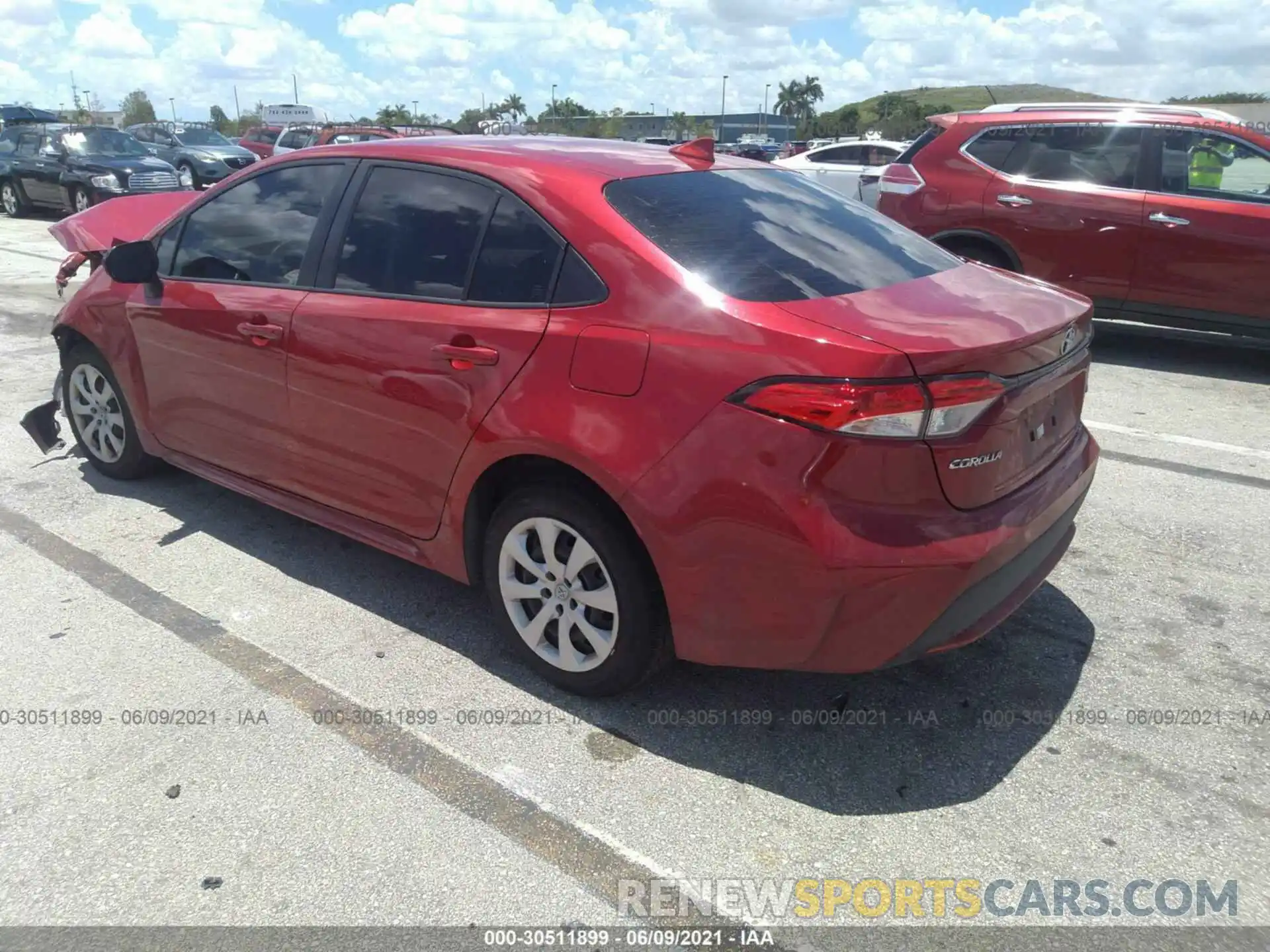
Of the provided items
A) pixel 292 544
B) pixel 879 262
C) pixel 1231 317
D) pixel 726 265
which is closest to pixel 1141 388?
pixel 1231 317

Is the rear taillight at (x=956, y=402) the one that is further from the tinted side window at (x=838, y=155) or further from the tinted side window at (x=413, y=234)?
the tinted side window at (x=838, y=155)

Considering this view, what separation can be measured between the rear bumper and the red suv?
5.38 meters

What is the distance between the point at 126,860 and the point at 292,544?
1993mm

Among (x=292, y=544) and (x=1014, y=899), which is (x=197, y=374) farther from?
(x=1014, y=899)

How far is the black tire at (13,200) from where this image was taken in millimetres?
19000

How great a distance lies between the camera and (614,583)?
9.58 ft

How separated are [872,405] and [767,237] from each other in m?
0.88

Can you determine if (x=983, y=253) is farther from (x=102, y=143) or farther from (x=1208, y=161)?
(x=102, y=143)

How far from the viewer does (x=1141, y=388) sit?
22.7 ft

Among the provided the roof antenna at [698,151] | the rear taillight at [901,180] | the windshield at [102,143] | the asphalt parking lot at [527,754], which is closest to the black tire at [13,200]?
the windshield at [102,143]

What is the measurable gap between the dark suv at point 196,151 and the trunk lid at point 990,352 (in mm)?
20458

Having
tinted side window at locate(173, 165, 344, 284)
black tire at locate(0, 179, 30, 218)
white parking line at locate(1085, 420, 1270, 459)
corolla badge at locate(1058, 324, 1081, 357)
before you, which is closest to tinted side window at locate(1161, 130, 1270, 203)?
white parking line at locate(1085, 420, 1270, 459)

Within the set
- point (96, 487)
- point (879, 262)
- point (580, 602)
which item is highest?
point (879, 262)

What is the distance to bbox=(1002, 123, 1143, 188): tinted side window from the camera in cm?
746
